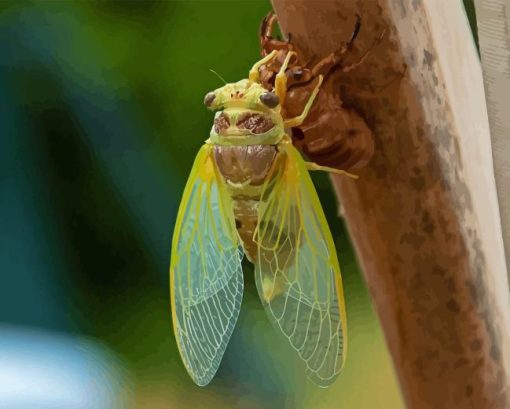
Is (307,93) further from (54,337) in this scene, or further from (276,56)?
(54,337)

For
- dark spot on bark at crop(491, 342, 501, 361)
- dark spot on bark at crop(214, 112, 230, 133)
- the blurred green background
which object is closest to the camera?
dark spot on bark at crop(491, 342, 501, 361)

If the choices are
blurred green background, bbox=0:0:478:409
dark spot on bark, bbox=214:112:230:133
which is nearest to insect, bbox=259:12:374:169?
dark spot on bark, bbox=214:112:230:133

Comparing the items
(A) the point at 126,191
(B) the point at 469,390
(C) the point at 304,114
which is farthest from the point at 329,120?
(A) the point at 126,191

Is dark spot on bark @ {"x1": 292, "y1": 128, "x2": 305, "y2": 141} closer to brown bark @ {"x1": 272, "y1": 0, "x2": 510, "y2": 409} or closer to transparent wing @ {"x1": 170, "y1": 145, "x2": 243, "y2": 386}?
brown bark @ {"x1": 272, "y1": 0, "x2": 510, "y2": 409}

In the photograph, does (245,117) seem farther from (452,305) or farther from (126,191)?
(126,191)

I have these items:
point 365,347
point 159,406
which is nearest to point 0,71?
point 159,406

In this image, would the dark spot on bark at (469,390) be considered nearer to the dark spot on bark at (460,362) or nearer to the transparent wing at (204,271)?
the dark spot on bark at (460,362)

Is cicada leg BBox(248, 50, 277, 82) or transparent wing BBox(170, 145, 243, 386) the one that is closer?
cicada leg BBox(248, 50, 277, 82)

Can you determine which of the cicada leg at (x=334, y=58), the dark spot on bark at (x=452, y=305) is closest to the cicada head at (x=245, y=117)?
the cicada leg at (x=334, y=58)

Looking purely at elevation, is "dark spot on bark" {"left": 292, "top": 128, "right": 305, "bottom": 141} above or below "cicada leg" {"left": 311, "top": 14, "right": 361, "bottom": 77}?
below
